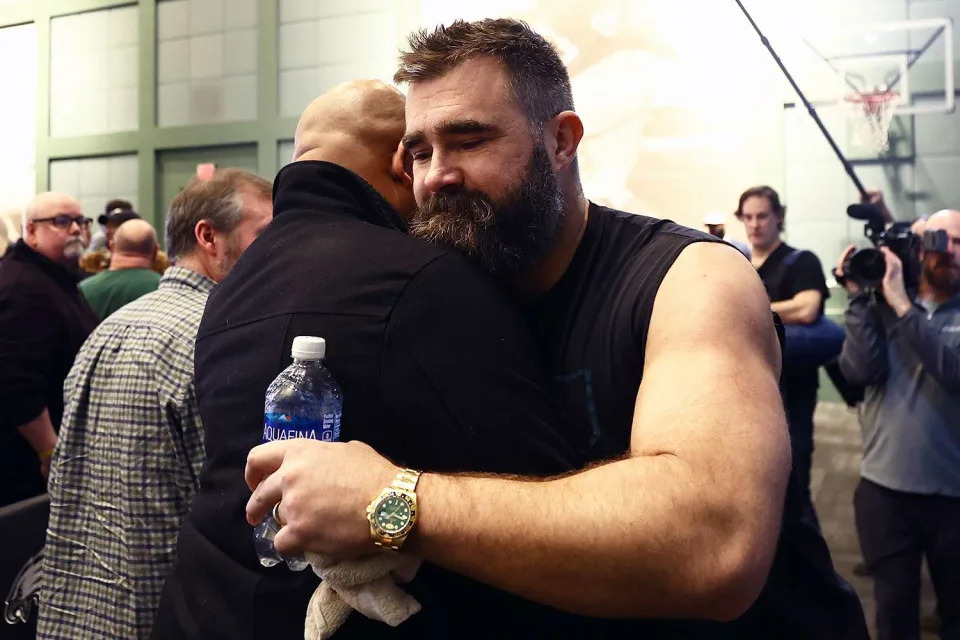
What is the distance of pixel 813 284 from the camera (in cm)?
391

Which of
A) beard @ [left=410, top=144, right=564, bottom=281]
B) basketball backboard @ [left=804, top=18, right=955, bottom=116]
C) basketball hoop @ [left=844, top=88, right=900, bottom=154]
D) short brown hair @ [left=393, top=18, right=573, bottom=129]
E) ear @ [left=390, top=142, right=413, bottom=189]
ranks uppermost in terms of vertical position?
basketball backboard @ [left=804, top=18, right=955, bottom=116]

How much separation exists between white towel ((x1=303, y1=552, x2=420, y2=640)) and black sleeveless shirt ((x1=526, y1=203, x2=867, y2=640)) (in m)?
0.25

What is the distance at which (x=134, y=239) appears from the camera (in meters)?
3.86

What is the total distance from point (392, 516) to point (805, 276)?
3367 mm

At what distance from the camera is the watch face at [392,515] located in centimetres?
96

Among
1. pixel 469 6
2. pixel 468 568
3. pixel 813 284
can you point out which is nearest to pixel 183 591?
pixel 468 568

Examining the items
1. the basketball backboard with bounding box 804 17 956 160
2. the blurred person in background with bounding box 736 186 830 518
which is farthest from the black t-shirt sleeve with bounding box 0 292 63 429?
the basketball backboard with bounding box 804 17 956 160

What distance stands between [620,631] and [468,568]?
302mm

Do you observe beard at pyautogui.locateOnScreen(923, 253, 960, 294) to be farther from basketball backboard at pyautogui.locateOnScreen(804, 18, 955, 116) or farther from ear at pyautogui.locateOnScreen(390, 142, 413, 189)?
basketball backboard at pyautogui.locateOnScreen(804, 18, 955, 116)

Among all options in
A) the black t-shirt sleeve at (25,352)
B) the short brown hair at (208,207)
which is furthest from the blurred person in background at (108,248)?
the short brown hair at (208,207)

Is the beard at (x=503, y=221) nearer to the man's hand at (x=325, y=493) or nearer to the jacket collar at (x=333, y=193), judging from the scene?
the jacket collar at (x=333, y=193)

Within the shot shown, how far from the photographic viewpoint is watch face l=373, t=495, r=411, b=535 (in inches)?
37.7

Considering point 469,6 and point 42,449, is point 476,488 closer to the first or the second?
point 42,449

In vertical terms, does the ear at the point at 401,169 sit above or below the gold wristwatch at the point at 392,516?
above
